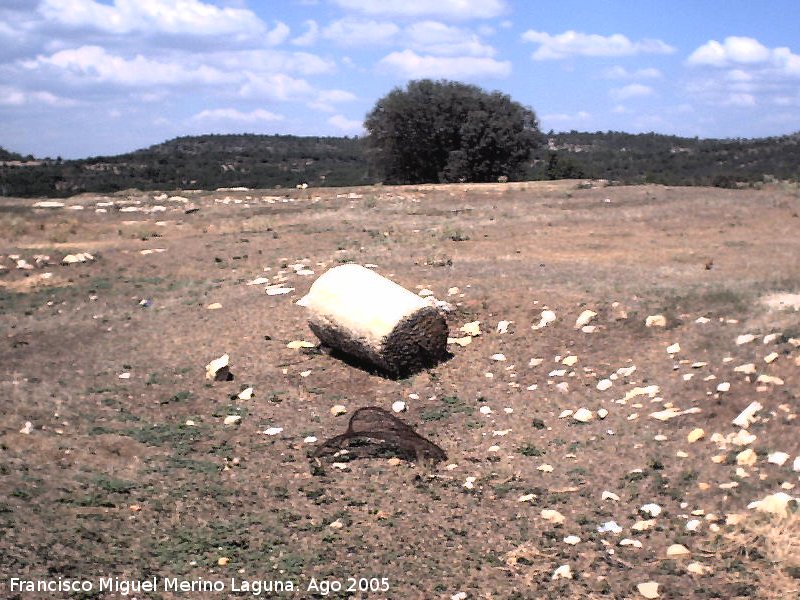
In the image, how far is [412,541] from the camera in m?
5.14

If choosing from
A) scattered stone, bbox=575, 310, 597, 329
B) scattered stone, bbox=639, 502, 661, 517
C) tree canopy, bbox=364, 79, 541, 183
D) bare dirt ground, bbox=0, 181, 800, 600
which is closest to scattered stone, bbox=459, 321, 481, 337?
bare dirt ground, bbox=0, 181, 800, 600

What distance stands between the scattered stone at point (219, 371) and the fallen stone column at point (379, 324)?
995 millimetres

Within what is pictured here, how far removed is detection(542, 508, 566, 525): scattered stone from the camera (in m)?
Answer: 5.33

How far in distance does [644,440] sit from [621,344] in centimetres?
193

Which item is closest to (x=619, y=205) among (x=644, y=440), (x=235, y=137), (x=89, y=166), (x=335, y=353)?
(x=335, y=353)

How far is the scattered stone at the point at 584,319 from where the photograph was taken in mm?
8586

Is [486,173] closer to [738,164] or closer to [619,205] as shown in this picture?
[619,205]

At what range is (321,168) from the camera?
6025 cm

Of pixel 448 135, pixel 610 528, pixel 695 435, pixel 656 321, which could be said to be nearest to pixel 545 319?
pixel 656 321

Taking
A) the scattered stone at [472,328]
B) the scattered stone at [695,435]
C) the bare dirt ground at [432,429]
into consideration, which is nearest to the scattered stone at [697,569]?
the bare dirt ground at [432,429]

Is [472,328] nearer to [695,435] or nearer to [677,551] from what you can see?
[695,435]

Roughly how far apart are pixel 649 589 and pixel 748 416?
215cm

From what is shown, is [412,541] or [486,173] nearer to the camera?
[412,541]

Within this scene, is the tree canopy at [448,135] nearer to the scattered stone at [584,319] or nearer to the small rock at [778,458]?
the scattered stone at [584,319]
